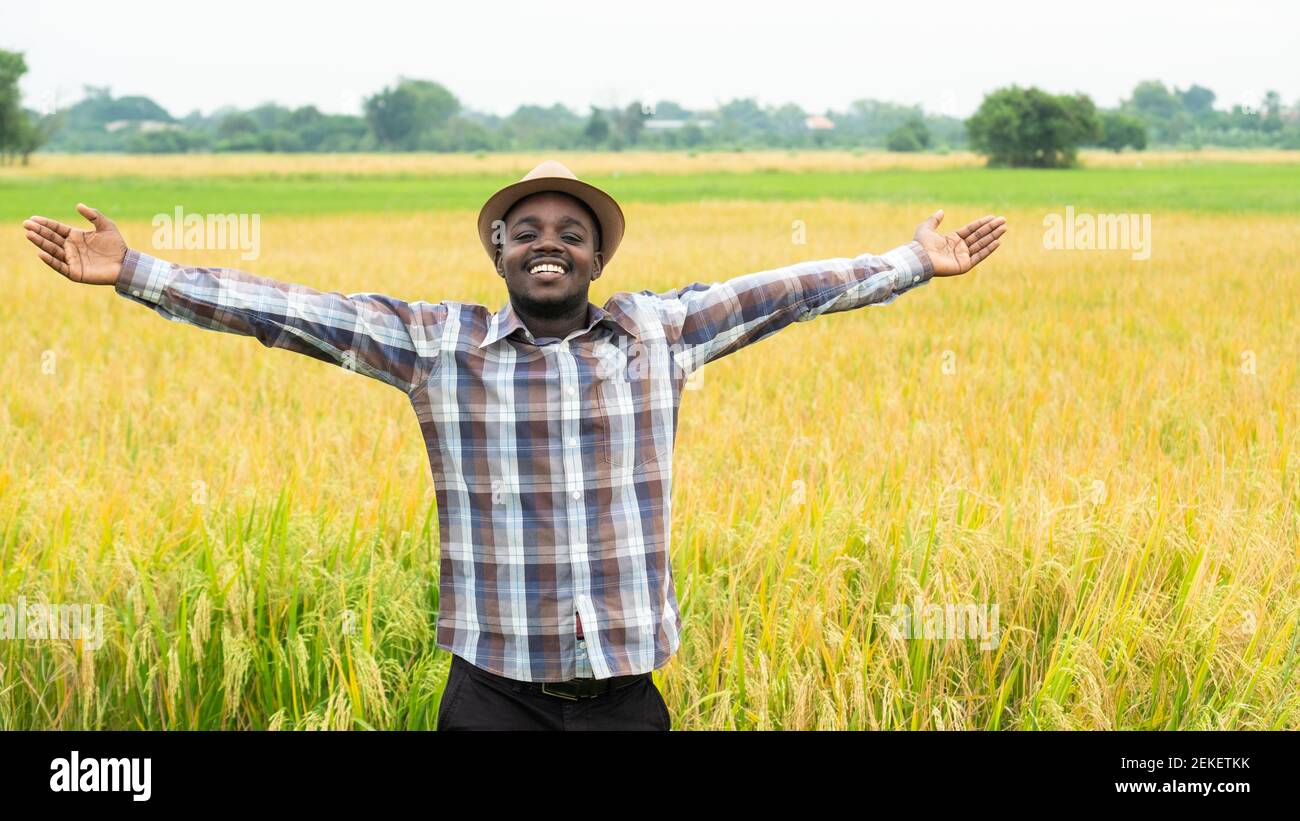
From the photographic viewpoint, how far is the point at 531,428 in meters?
2.13

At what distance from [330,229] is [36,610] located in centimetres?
1735

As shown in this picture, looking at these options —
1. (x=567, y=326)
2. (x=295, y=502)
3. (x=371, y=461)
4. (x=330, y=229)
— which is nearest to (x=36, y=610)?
(x=295, y=502)

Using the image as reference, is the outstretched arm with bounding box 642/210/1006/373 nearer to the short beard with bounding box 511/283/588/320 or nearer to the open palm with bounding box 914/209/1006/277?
the open palm with bounding box 914/209/1006/277

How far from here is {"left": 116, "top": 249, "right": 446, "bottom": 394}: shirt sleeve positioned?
7.29 feet

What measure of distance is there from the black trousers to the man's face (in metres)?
0.68

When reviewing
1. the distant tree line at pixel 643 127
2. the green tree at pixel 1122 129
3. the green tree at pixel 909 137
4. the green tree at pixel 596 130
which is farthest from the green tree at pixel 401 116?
the green tree at pixel 1122 129

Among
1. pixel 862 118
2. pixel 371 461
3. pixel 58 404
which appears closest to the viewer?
pixel 371 461

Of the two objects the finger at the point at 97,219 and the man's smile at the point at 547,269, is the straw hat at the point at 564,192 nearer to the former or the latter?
the man's smile at the point at 547,269

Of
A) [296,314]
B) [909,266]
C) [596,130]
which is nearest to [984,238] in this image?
[909,266]

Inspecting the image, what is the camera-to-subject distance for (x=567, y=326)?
223 centimetres

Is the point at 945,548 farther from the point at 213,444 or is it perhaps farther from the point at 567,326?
the point at 213,444

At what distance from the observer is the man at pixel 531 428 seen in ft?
6.98

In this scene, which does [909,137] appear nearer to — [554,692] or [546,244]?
[546,244]

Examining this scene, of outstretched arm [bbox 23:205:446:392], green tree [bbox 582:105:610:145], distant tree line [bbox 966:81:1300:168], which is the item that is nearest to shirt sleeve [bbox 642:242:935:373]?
outstretched arm [bbox 23:205:446:392]
